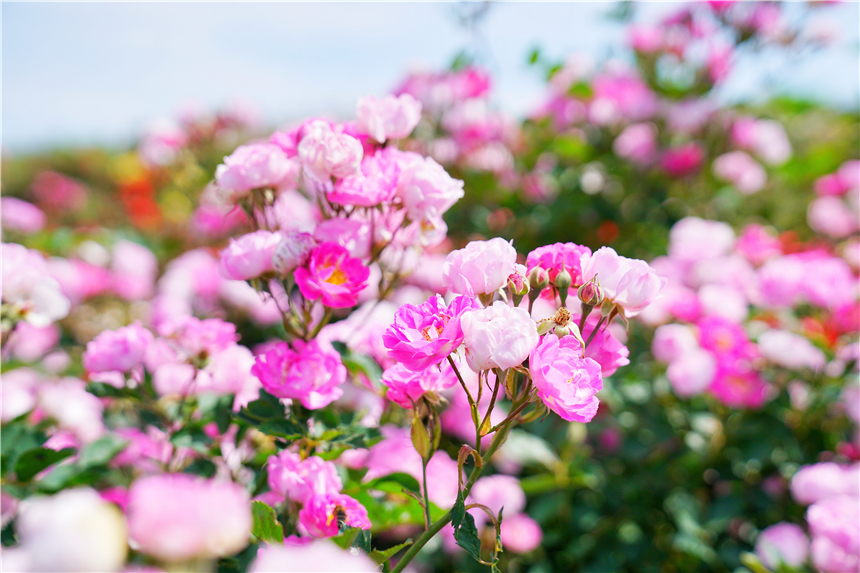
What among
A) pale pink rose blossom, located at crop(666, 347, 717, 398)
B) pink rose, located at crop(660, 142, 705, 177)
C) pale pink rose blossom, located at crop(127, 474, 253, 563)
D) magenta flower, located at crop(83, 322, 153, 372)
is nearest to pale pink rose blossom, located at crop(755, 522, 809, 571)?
pale pink rose blossom, located at crop(666, 347, 717, 398)

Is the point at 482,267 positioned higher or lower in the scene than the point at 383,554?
higher

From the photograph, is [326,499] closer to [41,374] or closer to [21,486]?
[21,486]

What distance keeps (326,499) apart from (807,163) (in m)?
3.99

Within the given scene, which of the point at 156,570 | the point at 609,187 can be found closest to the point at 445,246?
the point at 609,187

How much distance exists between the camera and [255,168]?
0.96 meters

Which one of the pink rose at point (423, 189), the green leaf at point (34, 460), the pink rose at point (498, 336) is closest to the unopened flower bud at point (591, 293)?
the pink rose at point (498, 336)

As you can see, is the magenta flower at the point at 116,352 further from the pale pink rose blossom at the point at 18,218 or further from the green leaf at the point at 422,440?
the pale pink rose blossom at the point at 18,218

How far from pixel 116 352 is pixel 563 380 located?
94 centimetres

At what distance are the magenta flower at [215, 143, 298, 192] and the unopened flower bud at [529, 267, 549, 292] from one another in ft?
1.58

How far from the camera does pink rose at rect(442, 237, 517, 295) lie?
773 mm

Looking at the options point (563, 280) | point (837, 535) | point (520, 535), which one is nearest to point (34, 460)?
point (563, 280)

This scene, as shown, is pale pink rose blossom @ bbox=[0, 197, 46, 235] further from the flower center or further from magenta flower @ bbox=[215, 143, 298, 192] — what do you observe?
the flower center

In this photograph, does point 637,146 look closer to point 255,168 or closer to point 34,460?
point 255,168

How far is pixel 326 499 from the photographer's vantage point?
2.69 ft
